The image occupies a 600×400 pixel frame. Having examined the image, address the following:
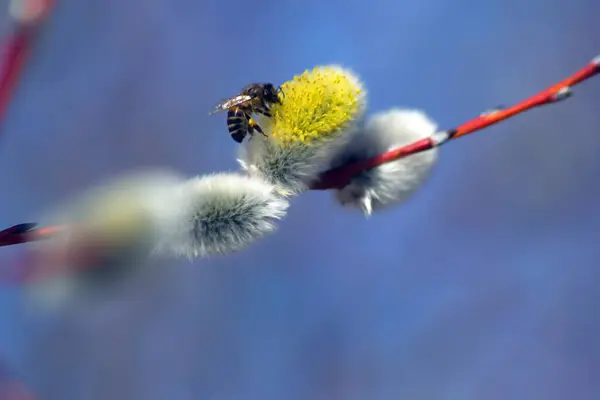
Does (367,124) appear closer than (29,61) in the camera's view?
No

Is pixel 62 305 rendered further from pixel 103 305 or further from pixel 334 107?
pixel 334 107

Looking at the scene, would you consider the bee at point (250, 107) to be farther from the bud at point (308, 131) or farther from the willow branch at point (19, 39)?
the willow branch at point (19, 39)

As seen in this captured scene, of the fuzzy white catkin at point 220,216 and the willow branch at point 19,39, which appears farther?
the fuzzy white catkin at point 220,216

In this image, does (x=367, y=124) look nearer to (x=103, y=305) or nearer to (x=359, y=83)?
(x=359, y=83)

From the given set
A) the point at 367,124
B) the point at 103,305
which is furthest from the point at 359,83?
the point at 103,305

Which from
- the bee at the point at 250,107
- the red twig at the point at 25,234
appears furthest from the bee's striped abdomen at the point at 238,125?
the red twig at the point at 25,234
